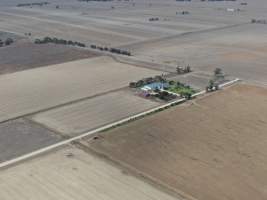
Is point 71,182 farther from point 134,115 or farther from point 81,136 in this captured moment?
point 134,115

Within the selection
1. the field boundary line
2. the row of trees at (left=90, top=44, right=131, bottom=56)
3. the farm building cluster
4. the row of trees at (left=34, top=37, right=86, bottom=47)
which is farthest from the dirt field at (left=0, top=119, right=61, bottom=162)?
the row of trees at (left=34, top=37, right=86, bottom=47)

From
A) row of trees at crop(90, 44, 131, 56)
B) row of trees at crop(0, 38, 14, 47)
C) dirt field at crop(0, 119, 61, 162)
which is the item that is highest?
row of trees at crop(90, 44, 131, 56)

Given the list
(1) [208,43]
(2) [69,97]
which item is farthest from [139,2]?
(2) [69,97]

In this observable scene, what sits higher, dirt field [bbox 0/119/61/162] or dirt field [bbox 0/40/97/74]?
dirt field [bbox 0/40/97/74]

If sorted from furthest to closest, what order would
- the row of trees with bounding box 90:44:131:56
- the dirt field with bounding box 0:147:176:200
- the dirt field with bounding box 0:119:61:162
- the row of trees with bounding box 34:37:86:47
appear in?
the row of trees with bounding box 34:37:86:47, the row of trees with bounding box 90:44:131:56, the dirt field with bounding box 0:119:61:162, the dirt field with bounding box 0:147:176:200

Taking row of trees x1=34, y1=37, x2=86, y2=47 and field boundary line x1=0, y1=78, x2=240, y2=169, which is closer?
field boundary line x1=0, y1=78, x2=240, y2=169

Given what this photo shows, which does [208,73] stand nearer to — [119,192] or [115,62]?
[115,62]

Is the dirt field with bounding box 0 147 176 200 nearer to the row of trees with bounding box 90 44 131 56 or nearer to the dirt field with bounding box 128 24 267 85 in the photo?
the dirt field with bounding box 128 24 267 85
